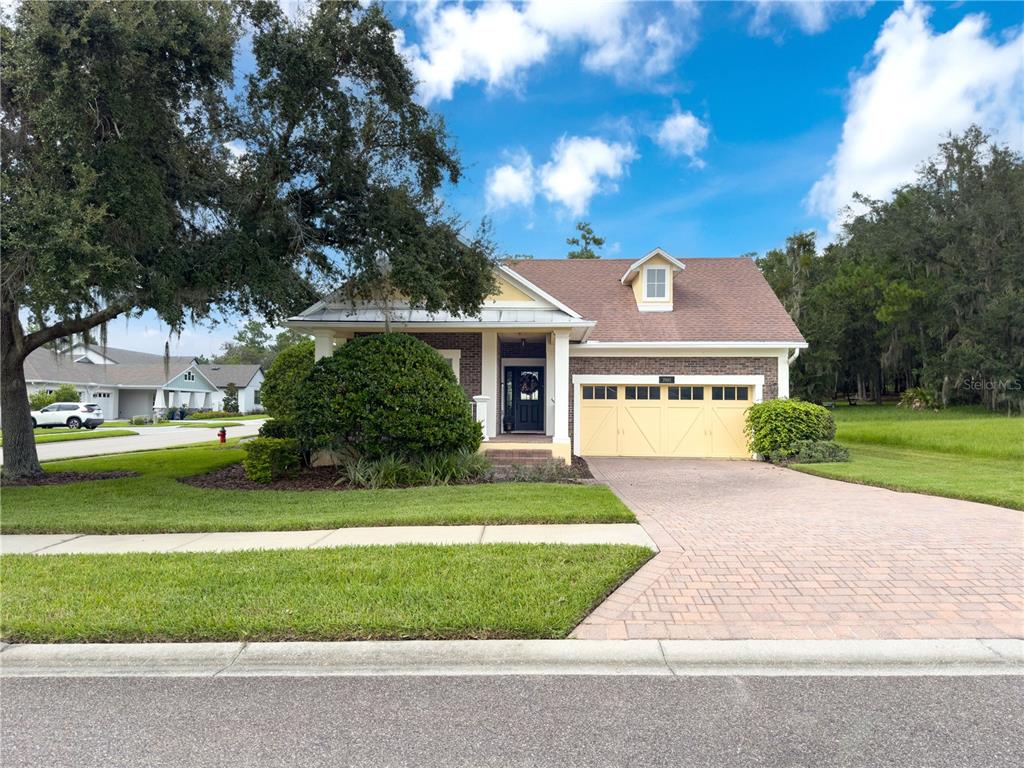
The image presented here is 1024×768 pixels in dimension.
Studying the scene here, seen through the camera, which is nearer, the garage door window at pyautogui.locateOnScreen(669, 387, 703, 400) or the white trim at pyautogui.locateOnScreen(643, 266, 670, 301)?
the garage door window at pyautogui.locateOnScreen(669, 387, 703, 400)

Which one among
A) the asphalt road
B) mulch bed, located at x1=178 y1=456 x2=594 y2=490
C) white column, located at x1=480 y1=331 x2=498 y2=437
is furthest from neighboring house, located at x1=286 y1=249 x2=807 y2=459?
the asphalt road

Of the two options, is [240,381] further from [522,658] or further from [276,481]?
[522,658]

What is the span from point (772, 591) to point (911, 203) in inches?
1636

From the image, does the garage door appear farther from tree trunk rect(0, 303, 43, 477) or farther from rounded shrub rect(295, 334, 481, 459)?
tree trunk rect(0, 303, 43, 477)

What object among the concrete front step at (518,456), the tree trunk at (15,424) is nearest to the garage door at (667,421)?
the concrete front step at (518,456)

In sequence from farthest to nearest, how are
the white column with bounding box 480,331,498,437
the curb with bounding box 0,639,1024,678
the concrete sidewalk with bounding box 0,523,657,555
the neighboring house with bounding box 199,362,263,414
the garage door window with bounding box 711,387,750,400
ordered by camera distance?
the neighboring house with bounding box 199,362,263,414, the garage door window with bounding box 711,387,750,400, the white column with bounding box 480,331,498,437, the concrete sidewalk with bounding box 0,523,657,555, the curb with bounding box 0,639,1024,678

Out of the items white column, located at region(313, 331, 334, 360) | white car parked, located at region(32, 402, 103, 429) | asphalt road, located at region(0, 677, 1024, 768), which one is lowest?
asphalt road, located at region(0, 677, 1024, 768)

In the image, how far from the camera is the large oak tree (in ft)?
26.2

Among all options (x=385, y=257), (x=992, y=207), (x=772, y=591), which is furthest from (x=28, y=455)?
(x=992, y=207)

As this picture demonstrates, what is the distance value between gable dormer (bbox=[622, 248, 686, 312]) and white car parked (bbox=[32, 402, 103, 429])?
31.7 meters

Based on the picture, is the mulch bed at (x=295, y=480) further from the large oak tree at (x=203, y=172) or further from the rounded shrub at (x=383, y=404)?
the large oak tree at (x=203, y=172)

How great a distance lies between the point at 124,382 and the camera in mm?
45406

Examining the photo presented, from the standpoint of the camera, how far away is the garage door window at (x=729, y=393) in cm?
1609

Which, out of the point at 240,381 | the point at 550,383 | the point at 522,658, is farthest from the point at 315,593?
the point at 240,381
